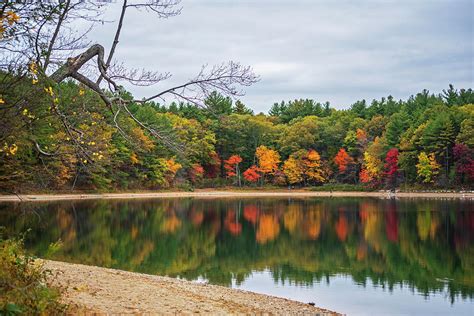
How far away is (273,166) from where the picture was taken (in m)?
68.4

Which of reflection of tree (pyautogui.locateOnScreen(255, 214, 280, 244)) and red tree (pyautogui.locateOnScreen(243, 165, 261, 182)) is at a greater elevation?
red tree (pyautogui.locateOnScreen(243, 165, 261, 182))

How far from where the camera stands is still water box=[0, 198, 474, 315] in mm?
14898

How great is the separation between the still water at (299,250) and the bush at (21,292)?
40.7 inches

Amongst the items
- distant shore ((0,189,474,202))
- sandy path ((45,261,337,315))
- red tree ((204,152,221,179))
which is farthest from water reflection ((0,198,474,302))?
red tree ((204,152,221,179))

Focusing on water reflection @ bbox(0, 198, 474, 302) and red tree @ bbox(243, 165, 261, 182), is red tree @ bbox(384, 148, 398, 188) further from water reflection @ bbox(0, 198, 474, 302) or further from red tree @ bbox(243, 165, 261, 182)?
water reflection @ bbox(0, 198, 474, 302)

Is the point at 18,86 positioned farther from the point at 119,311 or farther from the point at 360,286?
the point at 360,286

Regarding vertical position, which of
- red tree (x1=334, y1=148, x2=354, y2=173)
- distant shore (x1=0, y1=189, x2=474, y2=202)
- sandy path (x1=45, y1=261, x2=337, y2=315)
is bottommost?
distant shore (x1=0, y1=189, x2=474, y2=202)

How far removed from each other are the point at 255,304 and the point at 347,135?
58721 mm

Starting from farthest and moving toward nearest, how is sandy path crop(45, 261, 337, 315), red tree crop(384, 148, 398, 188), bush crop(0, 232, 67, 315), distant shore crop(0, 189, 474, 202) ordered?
red tree crop(384, 148, 398, 188) < distant shore crop(0, 189, 474, 202) < sandy path crop(45, 261, 337, 315) < bush crop(0, 232, 67, 315)

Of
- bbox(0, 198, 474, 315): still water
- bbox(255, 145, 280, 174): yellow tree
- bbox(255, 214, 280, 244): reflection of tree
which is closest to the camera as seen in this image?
bbox(0, 198, 474, 315): still water

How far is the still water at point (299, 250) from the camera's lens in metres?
14.9

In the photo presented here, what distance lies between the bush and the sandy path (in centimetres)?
75

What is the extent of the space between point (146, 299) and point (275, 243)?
1627 centimetres

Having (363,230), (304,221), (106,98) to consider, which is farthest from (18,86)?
(304,221)
